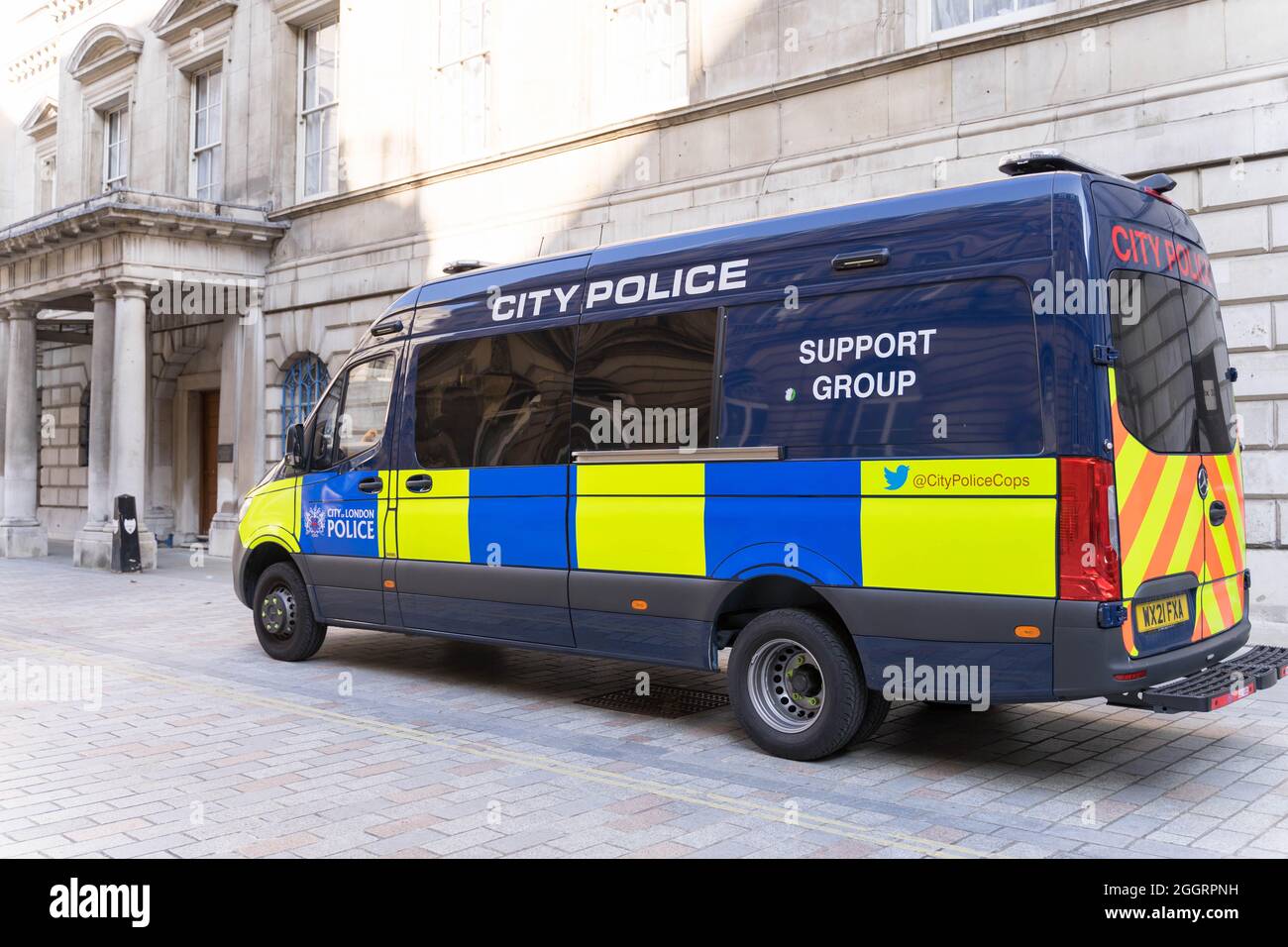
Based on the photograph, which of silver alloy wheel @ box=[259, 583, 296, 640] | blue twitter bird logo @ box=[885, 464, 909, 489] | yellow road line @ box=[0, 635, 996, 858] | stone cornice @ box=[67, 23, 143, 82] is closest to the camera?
yellow road line @ box=[0, 635, 996, 858]

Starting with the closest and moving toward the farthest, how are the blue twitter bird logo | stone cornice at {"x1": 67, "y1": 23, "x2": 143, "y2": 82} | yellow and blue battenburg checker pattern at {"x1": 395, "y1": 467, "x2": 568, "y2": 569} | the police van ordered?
the police van
the blue twitter bird logo
yellow and blue battenburg checker pattern at {"x1": 395, "y1": 467, "x2": 568, "y2": 569}
stone cornice at {"x1": 67, "y1": 23, "x2": 143, "y2": 82}

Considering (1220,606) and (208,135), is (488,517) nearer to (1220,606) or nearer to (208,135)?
(1220,606)

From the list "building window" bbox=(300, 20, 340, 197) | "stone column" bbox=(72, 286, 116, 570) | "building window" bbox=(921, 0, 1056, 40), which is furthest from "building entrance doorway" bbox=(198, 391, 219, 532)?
→ "building window" bbox=(921, 0, 1056, 40)

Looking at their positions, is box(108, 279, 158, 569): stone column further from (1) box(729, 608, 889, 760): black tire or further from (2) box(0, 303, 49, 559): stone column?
(1) box(729, 608, 889, 760): black tire

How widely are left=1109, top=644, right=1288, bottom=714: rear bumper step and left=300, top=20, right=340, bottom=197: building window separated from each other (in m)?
16.1

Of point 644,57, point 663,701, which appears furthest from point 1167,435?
point 644,57

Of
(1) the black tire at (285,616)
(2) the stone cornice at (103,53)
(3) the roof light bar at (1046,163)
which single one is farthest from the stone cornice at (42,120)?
(3) the roof light bar at (1046,163)

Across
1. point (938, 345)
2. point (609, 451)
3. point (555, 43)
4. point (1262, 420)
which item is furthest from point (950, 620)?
point (555, 43)

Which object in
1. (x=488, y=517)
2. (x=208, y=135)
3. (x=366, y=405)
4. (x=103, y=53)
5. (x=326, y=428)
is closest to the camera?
(x=488, y=517)

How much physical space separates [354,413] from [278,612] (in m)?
1.83

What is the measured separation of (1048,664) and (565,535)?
9.73 feet

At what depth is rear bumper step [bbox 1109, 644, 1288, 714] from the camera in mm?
5035

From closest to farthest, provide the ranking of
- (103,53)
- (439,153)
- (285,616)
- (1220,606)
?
(1220,606) → (285,616) → (439,153) → (103,53)

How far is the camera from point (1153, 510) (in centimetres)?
534
